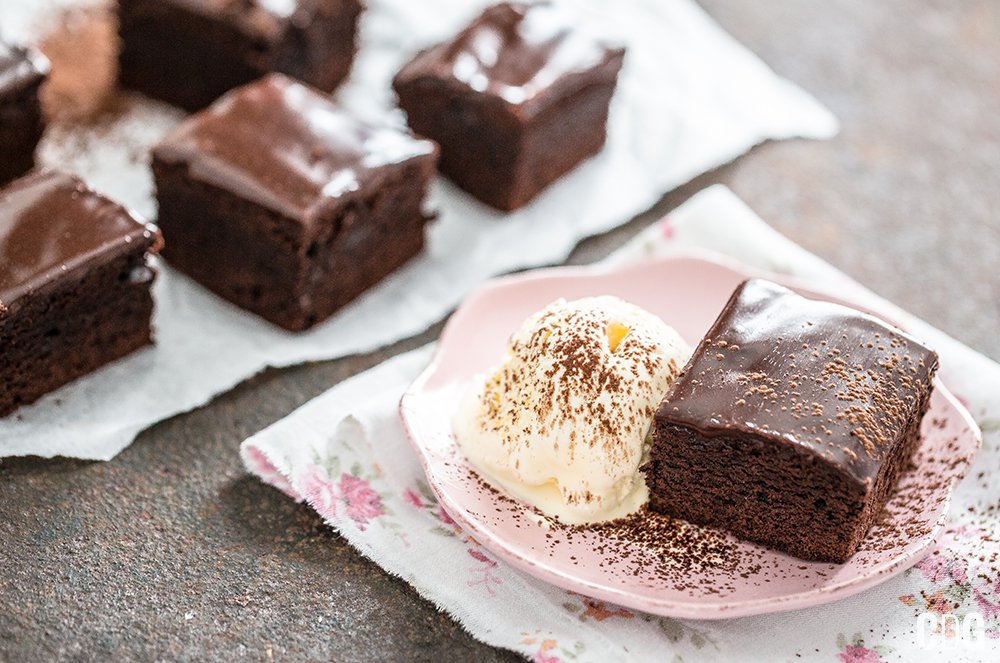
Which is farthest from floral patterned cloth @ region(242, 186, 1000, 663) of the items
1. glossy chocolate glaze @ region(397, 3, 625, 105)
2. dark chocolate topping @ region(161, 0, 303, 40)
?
dark chocolate topping @ region(161, 0, 303, 40)

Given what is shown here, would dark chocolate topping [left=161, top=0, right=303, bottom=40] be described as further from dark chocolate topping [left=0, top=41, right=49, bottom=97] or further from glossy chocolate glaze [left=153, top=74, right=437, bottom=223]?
dark chocolate topping [left=0, top=41, right=49, bottom=97]

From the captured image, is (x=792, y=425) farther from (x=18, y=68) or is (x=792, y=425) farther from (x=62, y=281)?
(x=18, y=68)

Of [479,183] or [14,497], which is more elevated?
[479,183]

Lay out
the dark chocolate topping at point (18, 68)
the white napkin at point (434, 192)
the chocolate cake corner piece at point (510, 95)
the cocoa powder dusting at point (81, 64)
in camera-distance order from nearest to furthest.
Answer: the white napkin at point (434, 192)
the dark chocolate topping at point (18, 68)
the chocolate cake corner piece at point (510, 95)
the cocoa powder dusting at point (81, 64)

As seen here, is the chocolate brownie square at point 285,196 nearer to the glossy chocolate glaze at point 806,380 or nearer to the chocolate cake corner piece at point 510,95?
the chocolate cake corner piece at point 510,95

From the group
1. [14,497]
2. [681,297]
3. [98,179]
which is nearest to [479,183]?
[681,297]

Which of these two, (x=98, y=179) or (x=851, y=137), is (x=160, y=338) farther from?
(x=851, y=137)

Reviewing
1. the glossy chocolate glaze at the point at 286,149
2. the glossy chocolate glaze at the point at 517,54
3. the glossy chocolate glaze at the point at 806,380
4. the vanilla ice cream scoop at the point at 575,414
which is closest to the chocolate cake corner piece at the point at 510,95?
the glossy chocolate glaze at the point at 517,54
